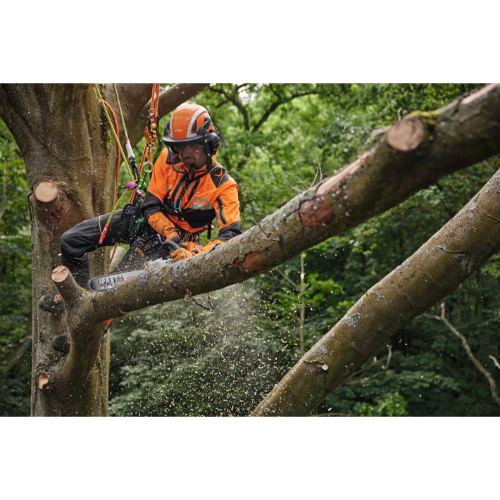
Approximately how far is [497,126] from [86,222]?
311 centimetres

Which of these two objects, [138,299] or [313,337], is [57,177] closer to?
[138,299]

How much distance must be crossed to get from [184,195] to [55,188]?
94 cm

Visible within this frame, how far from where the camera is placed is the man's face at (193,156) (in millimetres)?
3881

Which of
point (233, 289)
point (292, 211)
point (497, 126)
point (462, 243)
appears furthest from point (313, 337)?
point (497, 126)

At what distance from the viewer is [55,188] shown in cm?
384

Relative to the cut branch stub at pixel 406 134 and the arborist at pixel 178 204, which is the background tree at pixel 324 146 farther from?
the cut branch stub at pixel 406 134

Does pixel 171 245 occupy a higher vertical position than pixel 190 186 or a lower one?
lower

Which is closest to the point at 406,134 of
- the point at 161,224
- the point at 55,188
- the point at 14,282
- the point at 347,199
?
the point at 347,199

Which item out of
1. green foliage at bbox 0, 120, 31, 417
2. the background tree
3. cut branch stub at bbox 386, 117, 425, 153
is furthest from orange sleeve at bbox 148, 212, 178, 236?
green foliage at bbox 0, 120, 31, 417

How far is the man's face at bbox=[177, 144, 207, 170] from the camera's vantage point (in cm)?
388

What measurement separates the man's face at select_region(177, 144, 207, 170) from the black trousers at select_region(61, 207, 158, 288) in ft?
2.03

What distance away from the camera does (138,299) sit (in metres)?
2.88

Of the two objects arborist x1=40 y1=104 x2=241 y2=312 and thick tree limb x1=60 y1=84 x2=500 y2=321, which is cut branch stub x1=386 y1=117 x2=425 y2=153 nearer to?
thick tree limb x1=60 y1=84 x2=500 y2=321

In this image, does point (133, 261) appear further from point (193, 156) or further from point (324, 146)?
point (324, 146)
